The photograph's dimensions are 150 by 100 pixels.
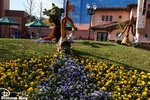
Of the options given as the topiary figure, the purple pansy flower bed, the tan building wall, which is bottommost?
the purple pansy flower bed

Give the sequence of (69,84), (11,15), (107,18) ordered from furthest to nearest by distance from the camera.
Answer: (107,18) < (11,15) < (69,84)

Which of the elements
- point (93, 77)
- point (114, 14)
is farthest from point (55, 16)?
point (114, 14)

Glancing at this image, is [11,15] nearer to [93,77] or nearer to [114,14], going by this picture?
[114,14]

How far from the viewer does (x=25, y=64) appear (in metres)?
6.50

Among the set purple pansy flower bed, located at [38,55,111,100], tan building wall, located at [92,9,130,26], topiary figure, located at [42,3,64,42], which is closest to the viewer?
purple pansy flower bed, located at [38,55,111,100]

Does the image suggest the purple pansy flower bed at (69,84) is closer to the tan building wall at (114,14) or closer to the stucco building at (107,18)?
the stucco building at (107,18)

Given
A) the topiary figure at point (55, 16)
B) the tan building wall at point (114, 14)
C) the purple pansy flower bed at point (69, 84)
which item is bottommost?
the purple pansy flower bed at point (69, 84)

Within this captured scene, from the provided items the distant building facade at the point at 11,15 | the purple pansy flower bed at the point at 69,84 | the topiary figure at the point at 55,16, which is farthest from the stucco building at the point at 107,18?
the purple pansy flower bed at the point at 69,84

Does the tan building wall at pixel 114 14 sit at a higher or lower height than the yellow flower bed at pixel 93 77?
higher

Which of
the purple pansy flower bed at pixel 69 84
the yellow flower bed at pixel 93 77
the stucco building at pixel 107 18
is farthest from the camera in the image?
the stucco building at pixel 107 18

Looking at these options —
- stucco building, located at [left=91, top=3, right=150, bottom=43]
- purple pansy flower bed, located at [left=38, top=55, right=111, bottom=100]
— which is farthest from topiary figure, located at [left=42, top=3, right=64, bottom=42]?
stucco building, located at [left=91, top=3, right=150, bottom=43]

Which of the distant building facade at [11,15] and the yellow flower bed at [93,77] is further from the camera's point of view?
the distant building facade at [11,15]

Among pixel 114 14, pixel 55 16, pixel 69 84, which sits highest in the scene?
pixel 114 14

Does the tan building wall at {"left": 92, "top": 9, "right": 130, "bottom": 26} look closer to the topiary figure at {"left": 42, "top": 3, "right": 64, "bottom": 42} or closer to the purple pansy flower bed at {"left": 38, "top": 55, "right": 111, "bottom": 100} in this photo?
the topiary figure at {"left": 42, "top": 3, "right": 64, "bottom": 42}
